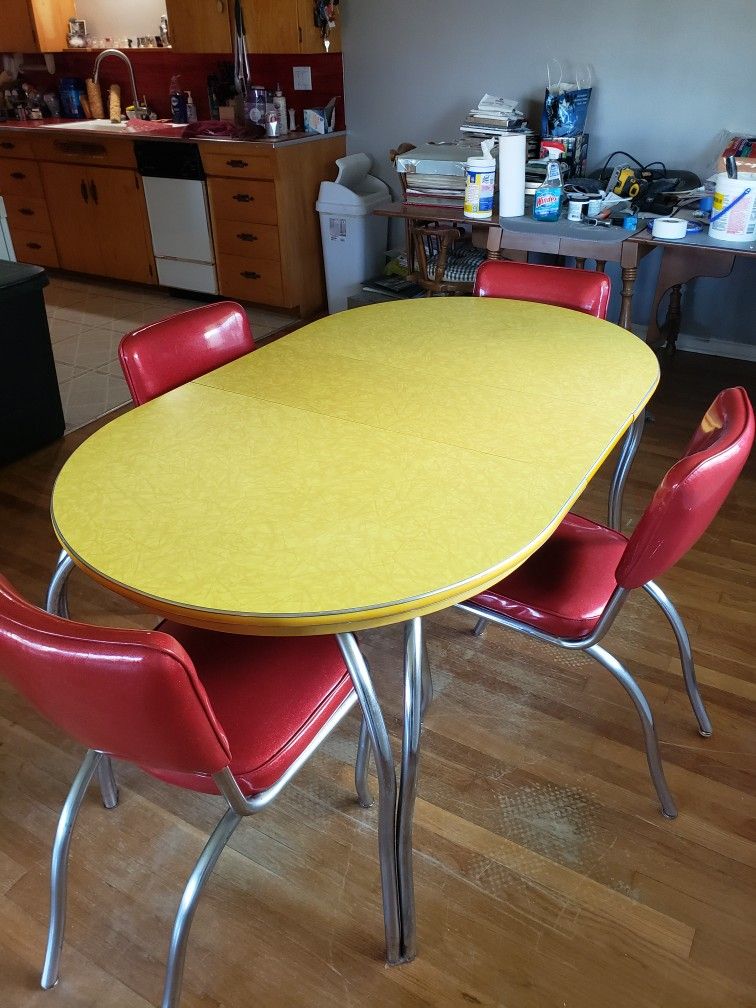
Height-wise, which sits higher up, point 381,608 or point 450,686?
point 381,608

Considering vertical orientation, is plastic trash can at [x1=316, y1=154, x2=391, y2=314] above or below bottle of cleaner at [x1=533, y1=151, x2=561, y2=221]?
below

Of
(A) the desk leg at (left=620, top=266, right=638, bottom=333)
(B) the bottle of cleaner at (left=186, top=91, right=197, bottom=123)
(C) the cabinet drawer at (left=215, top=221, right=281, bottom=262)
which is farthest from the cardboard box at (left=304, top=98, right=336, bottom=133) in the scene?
(A) the desk leg at (left=620, top=266, right=638, bottom=333)

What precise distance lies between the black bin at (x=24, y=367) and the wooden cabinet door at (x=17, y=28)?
114 inches

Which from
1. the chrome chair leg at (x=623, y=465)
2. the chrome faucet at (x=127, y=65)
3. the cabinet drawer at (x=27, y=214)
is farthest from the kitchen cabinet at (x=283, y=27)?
the chrome chair leg at (x=623, y=465)

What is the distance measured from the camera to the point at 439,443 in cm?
140

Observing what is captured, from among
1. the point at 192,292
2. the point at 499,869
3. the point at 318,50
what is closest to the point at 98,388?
the point at 192,292

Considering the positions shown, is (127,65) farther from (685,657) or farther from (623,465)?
(685,657)

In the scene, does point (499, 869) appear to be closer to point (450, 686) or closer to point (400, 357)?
point (450, 686)

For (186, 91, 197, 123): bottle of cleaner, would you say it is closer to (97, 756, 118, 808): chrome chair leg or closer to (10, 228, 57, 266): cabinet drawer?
(10, 228, 57, 266): cabinet drawer

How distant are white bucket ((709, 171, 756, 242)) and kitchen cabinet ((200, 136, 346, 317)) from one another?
6.97 feet

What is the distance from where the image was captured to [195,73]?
469 cm

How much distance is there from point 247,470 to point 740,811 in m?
1.19

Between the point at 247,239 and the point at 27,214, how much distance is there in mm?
1836

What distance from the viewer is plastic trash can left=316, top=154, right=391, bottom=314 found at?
13.3ft
